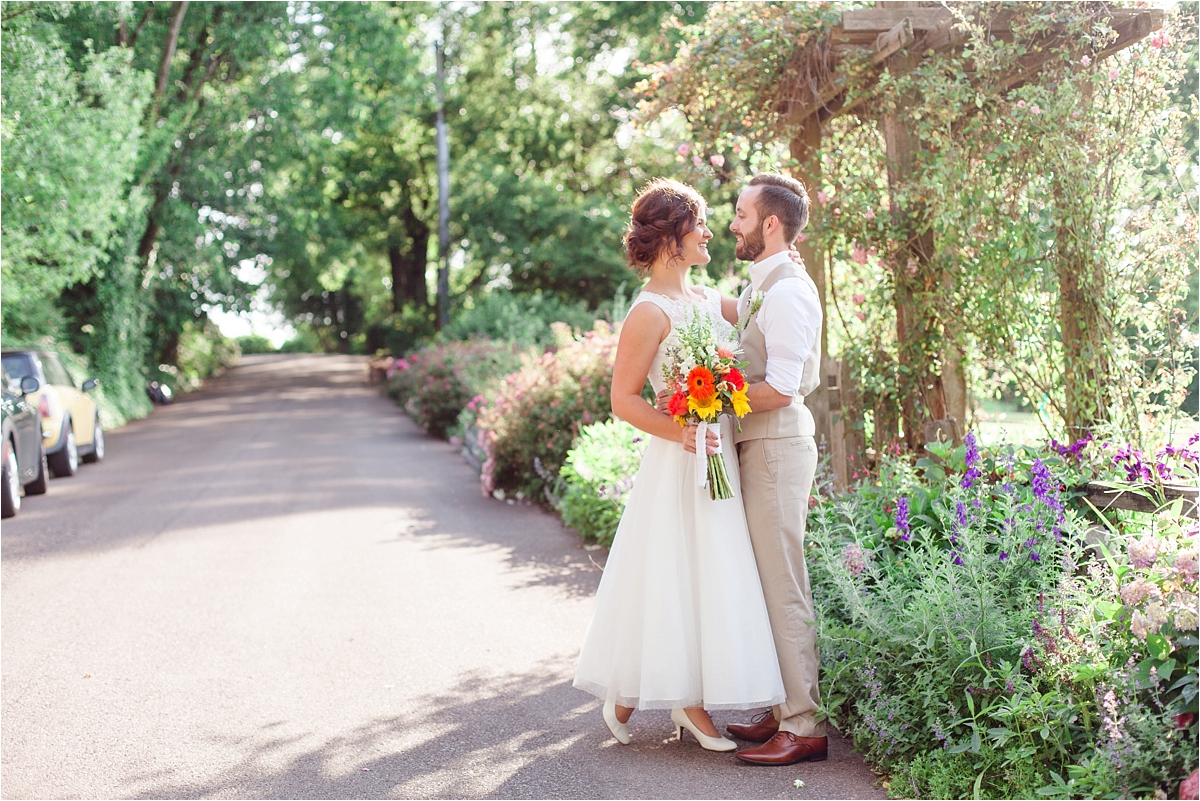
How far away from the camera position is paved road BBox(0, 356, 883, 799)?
12.0 ft

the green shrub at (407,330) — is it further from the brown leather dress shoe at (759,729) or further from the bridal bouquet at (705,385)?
the bridal bouquet at (705,385)

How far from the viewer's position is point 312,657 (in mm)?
5090

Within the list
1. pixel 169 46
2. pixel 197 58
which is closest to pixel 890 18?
pixel 169 46

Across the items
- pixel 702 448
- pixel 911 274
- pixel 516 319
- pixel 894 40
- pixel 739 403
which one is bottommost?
pixel 702 448

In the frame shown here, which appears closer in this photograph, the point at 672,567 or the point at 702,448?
the point at 702,448

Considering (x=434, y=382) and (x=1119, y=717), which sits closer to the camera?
(x=1119, y=717)

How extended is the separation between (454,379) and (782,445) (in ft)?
42.7

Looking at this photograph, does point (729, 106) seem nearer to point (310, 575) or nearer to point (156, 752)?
point (310, 575)

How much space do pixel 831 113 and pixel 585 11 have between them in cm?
2058

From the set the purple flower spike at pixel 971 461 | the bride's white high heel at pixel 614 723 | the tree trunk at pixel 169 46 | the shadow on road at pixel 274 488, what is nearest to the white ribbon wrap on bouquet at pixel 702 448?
A: the bride's white high heel at pixel 614 723

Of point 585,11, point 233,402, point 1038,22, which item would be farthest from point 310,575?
point 585,11

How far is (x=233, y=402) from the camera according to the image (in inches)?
951

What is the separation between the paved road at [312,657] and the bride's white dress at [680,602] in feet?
1.06

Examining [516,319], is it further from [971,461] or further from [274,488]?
[971,461]
